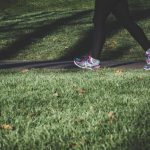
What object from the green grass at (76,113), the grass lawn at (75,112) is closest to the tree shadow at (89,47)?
the grass lawn at (75,112)

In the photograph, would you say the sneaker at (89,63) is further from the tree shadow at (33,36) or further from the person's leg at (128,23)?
the tree shadow at (33,36)

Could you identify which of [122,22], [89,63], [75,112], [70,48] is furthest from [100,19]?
[70,48]

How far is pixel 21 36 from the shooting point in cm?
1336

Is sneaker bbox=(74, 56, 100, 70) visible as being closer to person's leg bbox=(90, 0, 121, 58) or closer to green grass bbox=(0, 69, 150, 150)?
person's leg bbox=(90, 0, 121, 58)

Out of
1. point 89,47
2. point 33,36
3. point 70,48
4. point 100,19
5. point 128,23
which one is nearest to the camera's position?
point 100,19

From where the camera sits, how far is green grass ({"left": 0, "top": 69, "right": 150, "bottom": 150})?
3.17 metres

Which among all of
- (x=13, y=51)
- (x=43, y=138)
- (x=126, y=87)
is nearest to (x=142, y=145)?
(x=43, y=138)

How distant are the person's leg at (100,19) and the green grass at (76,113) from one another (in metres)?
1.29

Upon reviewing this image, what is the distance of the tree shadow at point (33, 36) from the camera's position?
→ 11977mm

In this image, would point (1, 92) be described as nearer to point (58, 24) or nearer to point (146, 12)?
point (58, 24)

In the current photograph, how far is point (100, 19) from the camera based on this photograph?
701 cm

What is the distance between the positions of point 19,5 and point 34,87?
1544cm

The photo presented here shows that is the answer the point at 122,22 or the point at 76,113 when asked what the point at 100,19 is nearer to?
the point at 122,22

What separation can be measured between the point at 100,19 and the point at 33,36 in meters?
6.51
